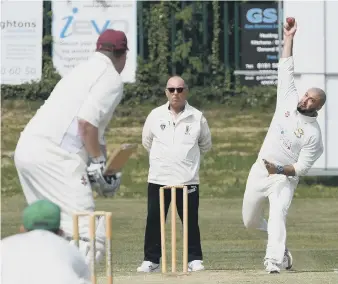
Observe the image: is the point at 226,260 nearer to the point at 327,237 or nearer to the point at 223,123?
the point at 327,237

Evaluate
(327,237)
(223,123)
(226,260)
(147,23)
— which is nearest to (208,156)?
(223,123)

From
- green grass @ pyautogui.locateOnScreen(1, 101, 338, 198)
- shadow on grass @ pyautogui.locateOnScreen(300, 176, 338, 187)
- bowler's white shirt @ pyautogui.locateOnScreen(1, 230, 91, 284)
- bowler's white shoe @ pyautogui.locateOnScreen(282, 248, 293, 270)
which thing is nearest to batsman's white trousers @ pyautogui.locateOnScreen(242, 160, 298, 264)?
bowler's white shoe @ pyautogui.locateOnScreen(282, 248, 293, 270)

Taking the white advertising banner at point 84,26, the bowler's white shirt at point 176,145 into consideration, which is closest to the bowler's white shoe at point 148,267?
the bowler's white shirt at point 176,145

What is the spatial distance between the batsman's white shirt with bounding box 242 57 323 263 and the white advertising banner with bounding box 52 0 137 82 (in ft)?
33.2

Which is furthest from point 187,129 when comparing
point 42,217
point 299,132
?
point 42,217

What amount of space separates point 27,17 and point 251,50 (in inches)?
123

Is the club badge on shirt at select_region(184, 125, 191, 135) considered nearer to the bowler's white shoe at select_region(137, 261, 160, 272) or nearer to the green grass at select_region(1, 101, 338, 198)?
the bowler's white shoe at select_region(137, 261, 160, 272)

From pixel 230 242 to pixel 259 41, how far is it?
7.32m

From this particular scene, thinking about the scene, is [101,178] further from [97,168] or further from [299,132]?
[299,132]

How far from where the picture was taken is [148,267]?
1092 cm

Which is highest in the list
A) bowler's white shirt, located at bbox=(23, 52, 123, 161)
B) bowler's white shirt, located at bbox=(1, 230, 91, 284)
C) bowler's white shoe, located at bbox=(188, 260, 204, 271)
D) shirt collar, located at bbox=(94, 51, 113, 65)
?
shirt collar, located at bbox=(94, 51, 113, 65)

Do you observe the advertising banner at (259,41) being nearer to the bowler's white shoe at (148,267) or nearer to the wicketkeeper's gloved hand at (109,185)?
the bowler's white shoe at (148,267)

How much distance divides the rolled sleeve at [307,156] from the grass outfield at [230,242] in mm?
708

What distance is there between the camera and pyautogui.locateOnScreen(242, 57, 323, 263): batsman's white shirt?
10.5 meters
